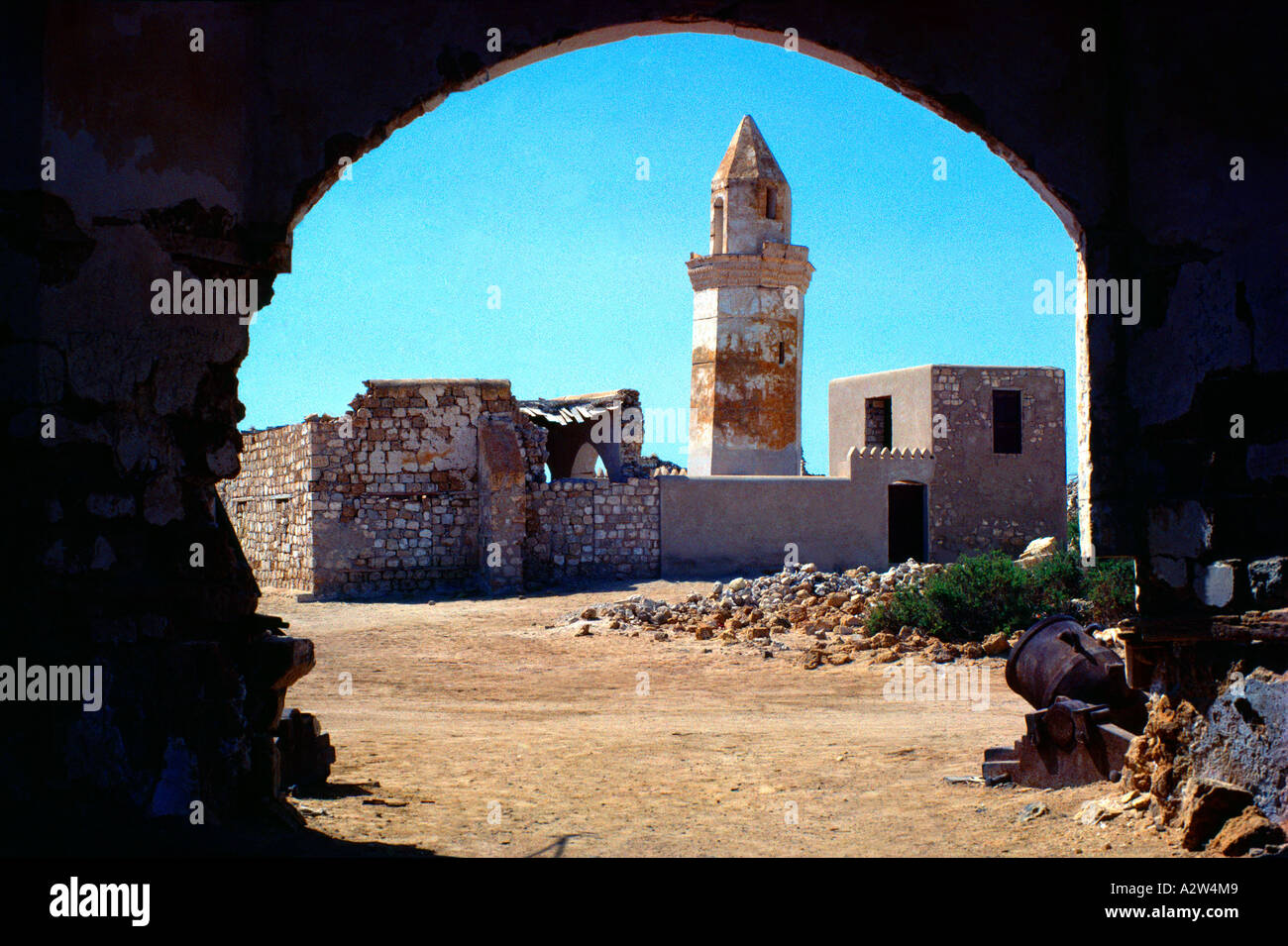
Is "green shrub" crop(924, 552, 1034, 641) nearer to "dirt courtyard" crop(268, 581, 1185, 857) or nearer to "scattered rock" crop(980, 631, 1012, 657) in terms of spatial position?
"scattered rock" crop(980, 631, 1012, 657)

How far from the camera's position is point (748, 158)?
26.8 metres

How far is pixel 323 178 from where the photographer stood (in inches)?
178

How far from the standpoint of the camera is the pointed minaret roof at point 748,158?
87.2 feet

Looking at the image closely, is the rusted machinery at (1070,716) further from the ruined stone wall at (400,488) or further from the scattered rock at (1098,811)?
the ruined stone wall at (400,488)

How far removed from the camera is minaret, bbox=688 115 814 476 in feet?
87.0

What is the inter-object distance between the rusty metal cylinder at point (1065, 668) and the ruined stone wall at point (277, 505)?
15.5 meters

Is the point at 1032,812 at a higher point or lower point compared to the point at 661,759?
higher

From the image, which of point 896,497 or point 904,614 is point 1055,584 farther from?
point 896,497

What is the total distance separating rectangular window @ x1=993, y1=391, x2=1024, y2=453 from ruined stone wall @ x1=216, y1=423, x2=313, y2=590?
1542 centimetres

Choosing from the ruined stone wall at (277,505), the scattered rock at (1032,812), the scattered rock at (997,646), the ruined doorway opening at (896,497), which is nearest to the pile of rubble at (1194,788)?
the scattered rock at (1032,812)

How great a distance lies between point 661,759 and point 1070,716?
275 cm

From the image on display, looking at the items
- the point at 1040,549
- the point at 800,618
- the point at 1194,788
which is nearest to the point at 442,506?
the point at 800,618
